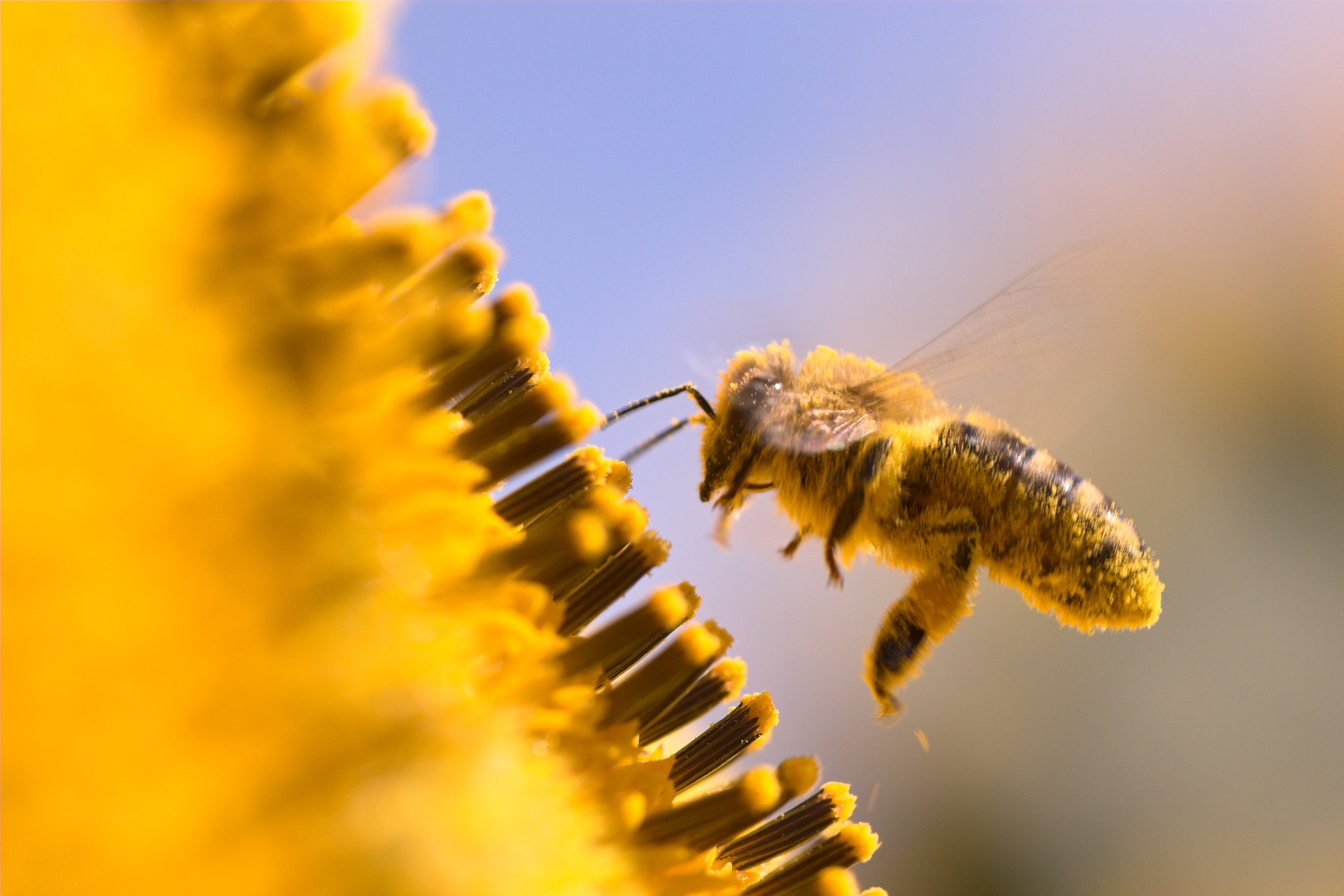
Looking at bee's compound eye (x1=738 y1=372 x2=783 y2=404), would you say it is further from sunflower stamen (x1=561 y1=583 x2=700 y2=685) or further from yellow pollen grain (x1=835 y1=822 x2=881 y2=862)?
yellow pollen grain (x1=835 y1=822 x2=881 y2=862)

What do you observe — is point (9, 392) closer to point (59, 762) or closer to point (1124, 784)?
point (59, 762)

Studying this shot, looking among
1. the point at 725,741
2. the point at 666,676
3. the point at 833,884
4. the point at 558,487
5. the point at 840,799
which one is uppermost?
the point at 558,487

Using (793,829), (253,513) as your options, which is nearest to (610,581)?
(793,829)

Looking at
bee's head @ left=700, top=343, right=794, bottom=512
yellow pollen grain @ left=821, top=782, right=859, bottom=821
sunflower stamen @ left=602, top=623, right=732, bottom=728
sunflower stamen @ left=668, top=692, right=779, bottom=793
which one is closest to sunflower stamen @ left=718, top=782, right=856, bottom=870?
yellow pollen grain @ left=821, top=782, right=859, bottom=821

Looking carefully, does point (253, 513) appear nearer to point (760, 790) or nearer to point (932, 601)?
point (760, 790)

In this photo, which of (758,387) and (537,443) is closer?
(537,443)

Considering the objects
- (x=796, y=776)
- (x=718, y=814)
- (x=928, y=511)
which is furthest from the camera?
(x=928, y=511)
